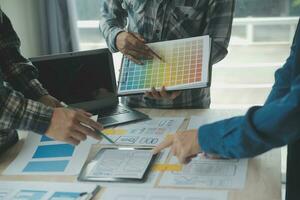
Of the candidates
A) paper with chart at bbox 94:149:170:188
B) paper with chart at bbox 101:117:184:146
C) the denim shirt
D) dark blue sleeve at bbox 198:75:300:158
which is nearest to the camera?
dark blue sleeve at bbox 198:75:300:158

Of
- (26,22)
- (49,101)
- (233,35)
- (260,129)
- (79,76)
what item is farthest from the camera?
(233,35)

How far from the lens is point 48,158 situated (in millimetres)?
1401

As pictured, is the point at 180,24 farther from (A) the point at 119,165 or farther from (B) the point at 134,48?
(A) the point at 119,165

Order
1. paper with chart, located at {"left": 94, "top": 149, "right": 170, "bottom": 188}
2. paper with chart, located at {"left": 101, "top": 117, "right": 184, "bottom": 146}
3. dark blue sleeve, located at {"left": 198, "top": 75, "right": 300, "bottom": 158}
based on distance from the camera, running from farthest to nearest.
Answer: paper with chart, located at {"left": 101, "top": 117, "right": 184, "bottom": 146} → paper with chart, located at {"left": 94, "top": 149, "right": 170, "bottom": 188} → dark blue sleeve, located at {"left": 198, "top": 75, "right": 300, "bottom": 158}

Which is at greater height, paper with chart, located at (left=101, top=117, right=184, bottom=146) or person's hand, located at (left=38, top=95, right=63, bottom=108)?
person's hand, located at (left=38, top=95, right=63, bottom=108)

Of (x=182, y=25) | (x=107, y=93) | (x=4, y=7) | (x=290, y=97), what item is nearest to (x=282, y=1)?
(x=182, y=25)

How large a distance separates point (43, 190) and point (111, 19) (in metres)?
0.97

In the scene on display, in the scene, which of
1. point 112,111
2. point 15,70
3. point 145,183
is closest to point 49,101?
point 15,70

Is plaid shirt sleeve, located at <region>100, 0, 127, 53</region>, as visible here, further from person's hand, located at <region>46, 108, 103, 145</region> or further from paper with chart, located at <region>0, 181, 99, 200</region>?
paper with chart, located at <region>0, 181, 99, 200</region>

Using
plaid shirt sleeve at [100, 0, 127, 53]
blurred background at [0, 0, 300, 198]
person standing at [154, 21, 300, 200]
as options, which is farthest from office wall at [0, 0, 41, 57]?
person standing at [154, 21, 300, 200]

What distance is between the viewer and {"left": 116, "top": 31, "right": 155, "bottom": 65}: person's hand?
1.65 m

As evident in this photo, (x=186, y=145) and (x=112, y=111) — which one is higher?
(x=186, y=145)

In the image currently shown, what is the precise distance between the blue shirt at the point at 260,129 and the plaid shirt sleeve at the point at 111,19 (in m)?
0.89

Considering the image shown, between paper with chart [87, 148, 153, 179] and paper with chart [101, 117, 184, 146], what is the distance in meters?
0.09
